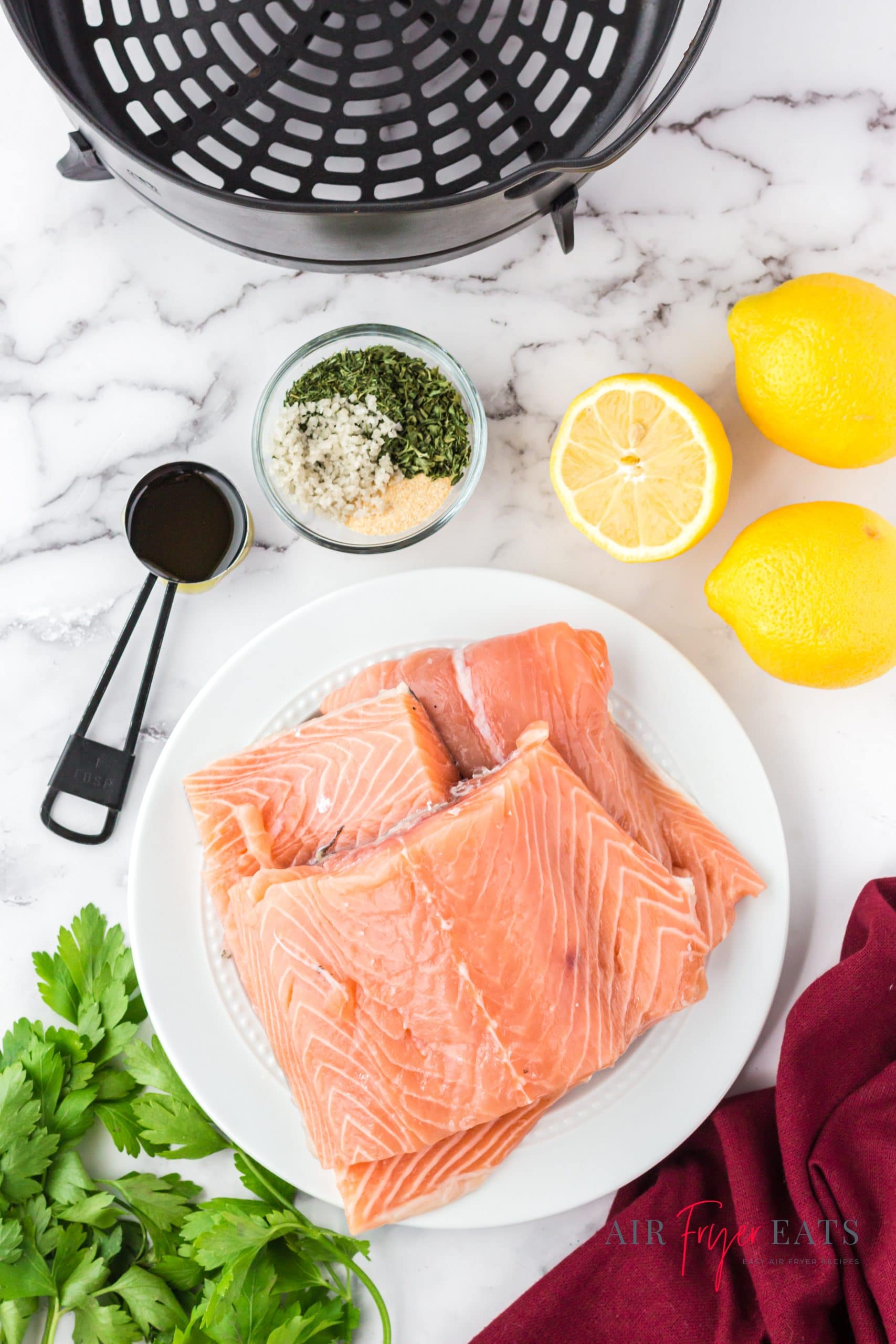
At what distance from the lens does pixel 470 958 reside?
1.70 metres

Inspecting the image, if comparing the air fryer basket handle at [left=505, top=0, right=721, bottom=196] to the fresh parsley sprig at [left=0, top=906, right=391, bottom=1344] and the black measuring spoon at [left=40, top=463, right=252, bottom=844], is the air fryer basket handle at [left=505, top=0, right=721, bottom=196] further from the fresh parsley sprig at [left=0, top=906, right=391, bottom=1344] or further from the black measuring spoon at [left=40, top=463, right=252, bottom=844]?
the fresh parsley sprig at [left=0, top=906, right=391, bottom=1344]

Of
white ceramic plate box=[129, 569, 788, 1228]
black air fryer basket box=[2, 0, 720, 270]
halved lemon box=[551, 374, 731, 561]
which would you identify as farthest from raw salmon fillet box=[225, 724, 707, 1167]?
black air fryer basket box=[2, 0, 720, 270]

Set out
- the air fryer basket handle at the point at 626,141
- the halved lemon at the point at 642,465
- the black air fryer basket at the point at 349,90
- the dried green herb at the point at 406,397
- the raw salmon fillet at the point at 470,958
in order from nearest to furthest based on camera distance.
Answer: the air fryer basket handle at the point at 626,141, the black air fryer basket at the point at 349,90, the raw salmon fillet at the point at 470,958, the halved lemon at the point at 642,465, the dried green herb at the point at 406,397

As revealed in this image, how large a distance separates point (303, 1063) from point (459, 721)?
667 mm

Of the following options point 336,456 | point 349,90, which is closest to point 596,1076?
point 336,456

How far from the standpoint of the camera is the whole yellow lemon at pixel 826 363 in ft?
5.70

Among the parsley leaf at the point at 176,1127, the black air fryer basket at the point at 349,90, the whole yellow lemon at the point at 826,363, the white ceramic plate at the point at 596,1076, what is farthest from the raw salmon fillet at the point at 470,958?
the black air fryer basket at the point at 349,90

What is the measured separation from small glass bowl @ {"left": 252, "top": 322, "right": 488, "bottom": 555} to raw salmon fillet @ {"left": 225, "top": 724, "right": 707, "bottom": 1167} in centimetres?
47

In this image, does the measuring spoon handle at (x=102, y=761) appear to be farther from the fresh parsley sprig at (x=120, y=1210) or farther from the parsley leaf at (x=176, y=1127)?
the parsley leaf at (x=176, y=1127)

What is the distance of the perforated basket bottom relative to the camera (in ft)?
4.70

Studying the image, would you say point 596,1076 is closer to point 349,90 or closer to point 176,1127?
point 176,1127

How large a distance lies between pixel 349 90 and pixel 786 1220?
2085mm

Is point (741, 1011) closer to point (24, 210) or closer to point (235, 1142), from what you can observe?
point (235, 1142)

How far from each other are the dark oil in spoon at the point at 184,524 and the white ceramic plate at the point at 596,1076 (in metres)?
0.19
